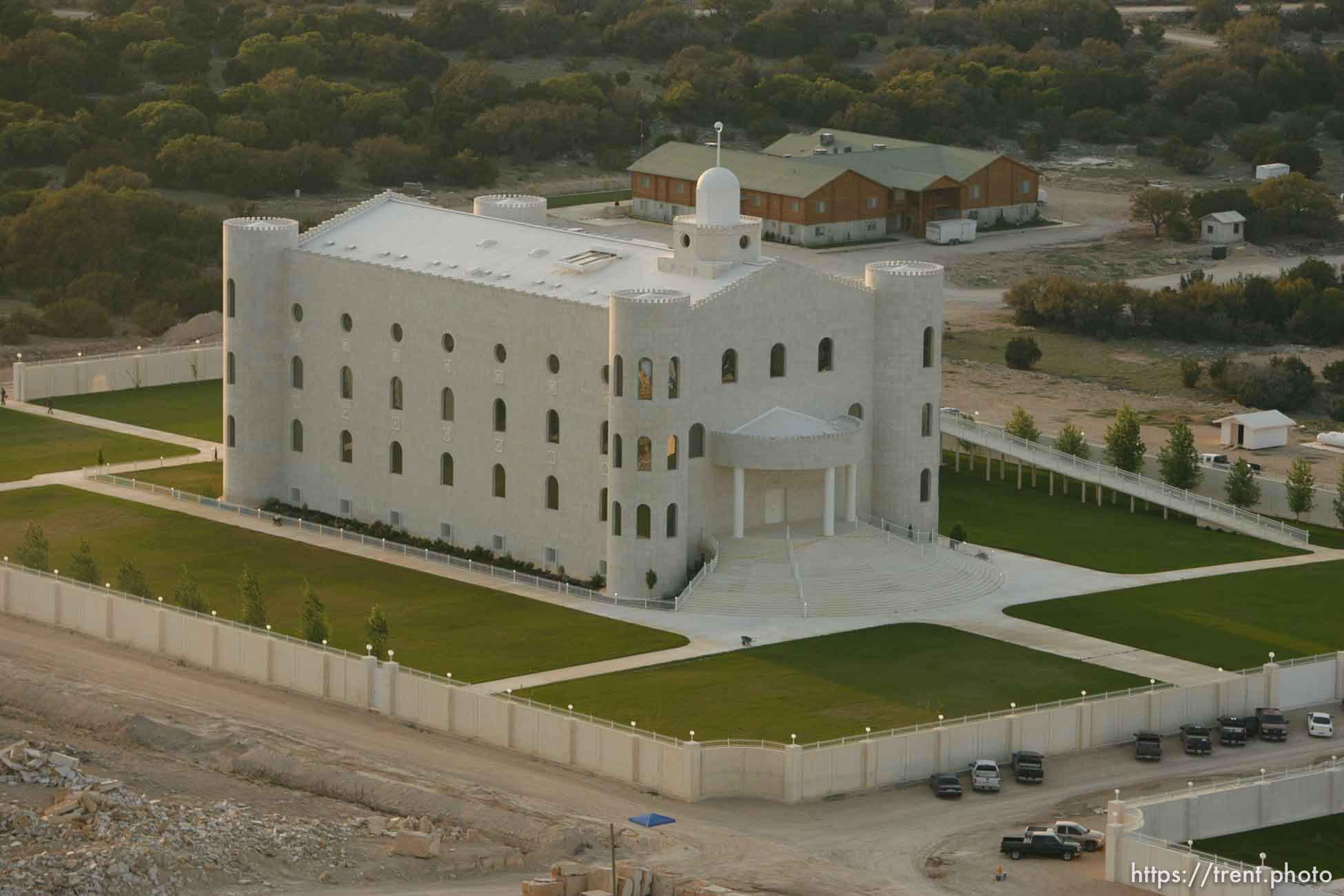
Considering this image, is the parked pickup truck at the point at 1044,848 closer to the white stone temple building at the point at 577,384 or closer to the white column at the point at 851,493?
the white stone temple building at the point at 577,384

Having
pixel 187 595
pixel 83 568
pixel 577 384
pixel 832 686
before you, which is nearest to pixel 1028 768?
pixel 832 686

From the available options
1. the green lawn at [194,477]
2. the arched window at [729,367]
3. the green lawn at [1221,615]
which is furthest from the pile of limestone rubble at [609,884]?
the green lawn at [194,477]

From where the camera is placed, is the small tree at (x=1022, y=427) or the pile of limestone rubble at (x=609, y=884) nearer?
the pile of limestone rubble at (x=609, y=884)

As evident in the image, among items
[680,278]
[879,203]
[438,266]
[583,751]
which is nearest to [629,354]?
[680,278]

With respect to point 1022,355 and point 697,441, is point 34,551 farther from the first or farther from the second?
point 1022,355

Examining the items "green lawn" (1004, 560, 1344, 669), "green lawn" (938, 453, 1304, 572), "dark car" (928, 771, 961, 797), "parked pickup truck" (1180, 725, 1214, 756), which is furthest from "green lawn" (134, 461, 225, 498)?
"parked pickup truck" (1180, 725, 1214, 756)
